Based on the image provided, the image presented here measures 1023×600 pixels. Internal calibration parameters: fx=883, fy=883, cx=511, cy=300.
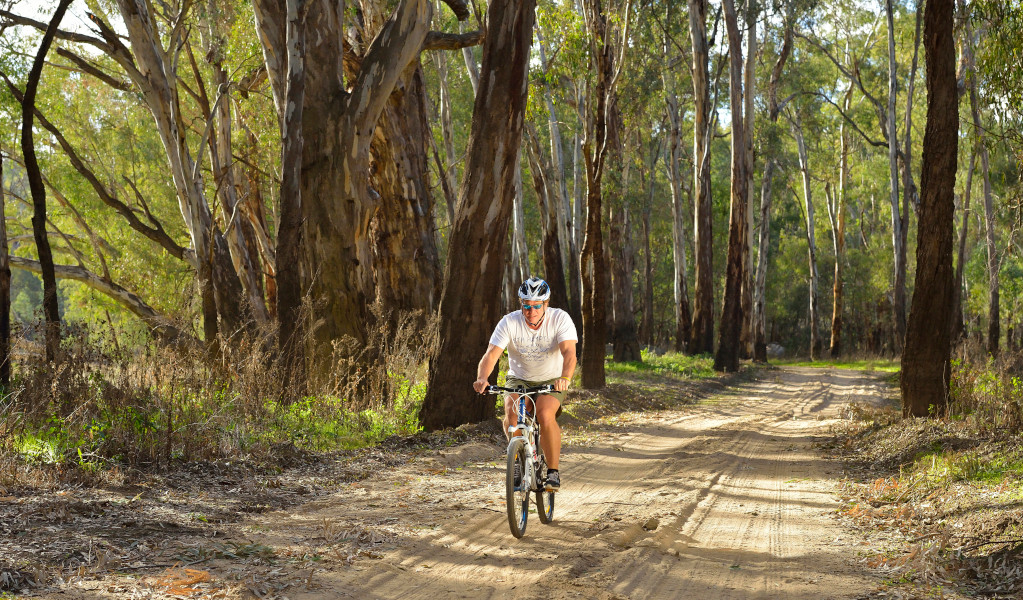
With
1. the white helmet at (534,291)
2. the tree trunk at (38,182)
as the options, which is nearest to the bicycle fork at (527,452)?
the white helmet at (534,291)

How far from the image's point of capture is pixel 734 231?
2644 centimetres

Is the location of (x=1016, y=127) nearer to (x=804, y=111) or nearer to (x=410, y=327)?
(x=410, y=327)

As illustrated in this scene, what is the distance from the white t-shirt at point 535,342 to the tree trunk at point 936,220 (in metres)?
6.53

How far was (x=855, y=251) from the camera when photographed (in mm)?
52375

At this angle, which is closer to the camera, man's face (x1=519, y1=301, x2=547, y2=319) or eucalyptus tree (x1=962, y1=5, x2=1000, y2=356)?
man's face (x1=519, y1=301, x2=547, y2=319)

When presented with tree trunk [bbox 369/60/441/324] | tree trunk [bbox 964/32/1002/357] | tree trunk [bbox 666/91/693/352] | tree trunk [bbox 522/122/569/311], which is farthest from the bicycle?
tree trunk [bbox 666/91/693/352]

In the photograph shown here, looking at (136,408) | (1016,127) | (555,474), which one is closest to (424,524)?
(555,474)

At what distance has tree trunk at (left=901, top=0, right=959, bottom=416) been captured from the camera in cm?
1112

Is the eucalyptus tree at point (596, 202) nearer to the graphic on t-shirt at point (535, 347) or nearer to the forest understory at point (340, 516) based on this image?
the forest understory at point (340, 516)

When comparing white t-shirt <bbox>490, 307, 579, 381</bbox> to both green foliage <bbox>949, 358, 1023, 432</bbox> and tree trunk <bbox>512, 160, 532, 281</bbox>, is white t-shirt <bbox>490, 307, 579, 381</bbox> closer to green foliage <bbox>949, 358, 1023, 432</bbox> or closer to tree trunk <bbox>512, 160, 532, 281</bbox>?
green foliage <bbox>949, 358, 1023, 432</bbox>

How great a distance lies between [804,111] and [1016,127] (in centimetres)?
2663

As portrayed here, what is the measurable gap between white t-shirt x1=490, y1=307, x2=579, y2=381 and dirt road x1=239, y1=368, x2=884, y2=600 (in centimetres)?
123


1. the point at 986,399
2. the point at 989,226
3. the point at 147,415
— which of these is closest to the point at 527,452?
the point at 147,415

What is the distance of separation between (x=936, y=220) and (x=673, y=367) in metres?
14.2
